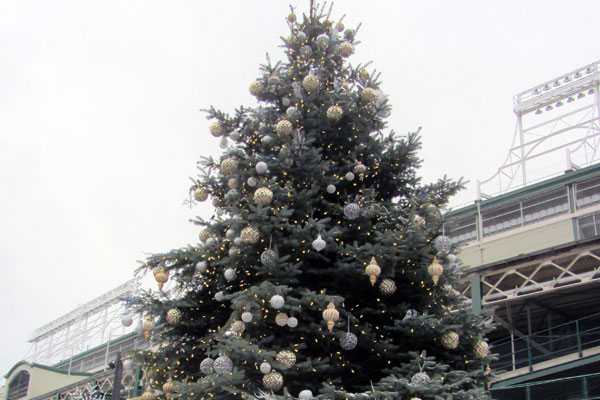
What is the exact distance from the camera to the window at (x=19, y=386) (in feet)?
144

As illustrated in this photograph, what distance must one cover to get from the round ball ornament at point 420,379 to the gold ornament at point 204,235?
4.02m

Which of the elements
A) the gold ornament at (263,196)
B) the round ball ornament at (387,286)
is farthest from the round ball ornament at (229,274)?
the round ball ornament at (387,286)

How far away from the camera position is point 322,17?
12.1 metres

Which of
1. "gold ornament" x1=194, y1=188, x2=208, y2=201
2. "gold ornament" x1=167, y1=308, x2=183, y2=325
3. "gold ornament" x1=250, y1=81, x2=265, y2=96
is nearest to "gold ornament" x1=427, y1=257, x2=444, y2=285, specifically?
"gold ornament" x1=167, y1=308, x2=183, y2=325

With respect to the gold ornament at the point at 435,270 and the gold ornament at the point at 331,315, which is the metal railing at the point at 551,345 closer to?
the gold ornament at the point at 435,270

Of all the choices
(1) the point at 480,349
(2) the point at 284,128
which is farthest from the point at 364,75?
(1) the point at 480,349

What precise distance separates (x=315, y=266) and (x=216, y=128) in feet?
9.32

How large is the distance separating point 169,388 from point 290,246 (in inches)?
110

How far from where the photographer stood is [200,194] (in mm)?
10961

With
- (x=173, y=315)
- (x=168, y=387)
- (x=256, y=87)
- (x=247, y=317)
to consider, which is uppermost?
(x=256, y=87)

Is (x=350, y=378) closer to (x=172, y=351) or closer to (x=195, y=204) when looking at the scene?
(x=172, y=351)

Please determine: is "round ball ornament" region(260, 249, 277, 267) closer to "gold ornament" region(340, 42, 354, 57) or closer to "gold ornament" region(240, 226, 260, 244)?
"gold ornament" region(240, 226, 260, 244)

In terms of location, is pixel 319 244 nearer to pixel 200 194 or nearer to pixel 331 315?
pixel 331 315

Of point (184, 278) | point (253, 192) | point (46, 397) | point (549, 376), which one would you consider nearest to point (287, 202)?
point (253, 192)
